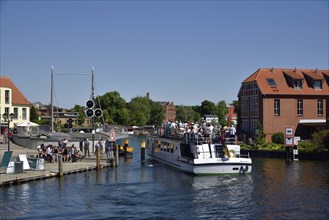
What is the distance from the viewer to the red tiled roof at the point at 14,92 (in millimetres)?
81312

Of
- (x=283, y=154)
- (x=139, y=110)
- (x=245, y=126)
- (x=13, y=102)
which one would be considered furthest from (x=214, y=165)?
(x=139, y=110)

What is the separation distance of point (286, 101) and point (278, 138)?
671 centimetres

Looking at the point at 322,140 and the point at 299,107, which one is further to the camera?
the point at 299,107

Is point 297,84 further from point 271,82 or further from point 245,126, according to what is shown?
point 245,126

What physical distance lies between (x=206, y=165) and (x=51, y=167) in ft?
39.8

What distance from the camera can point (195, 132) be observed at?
40094mm

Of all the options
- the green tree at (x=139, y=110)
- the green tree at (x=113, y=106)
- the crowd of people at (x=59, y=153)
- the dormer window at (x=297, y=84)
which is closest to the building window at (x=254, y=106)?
the dormer window at (x=297, y=84)

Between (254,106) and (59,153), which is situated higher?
(254,106)

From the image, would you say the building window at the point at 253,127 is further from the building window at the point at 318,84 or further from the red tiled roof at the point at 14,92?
the red tiled roof at the point at 14,92

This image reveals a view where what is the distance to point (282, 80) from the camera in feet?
238

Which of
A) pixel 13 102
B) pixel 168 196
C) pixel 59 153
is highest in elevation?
pixel 13 102

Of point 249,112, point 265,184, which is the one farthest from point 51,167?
point 249,112

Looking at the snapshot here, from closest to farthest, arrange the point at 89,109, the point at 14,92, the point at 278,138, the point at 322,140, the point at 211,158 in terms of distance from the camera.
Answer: the point at 211,158 < the point at 89,109 < the point at 322,140 < the point at 278,138 < the point at 14,92

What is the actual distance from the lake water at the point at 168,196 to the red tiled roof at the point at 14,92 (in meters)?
45.0
